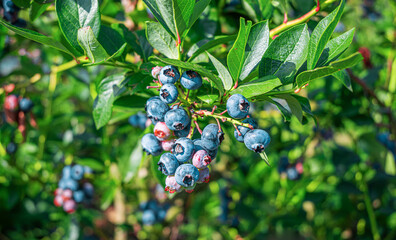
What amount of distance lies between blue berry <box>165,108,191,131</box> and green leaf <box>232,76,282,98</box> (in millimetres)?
123

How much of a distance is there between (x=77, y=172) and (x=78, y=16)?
1.10 metres

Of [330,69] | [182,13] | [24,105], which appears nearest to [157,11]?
[182,13]

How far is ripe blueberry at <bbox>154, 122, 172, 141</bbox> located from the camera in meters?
0.73

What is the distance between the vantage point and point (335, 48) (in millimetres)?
664

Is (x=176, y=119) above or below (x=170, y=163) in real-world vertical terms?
above

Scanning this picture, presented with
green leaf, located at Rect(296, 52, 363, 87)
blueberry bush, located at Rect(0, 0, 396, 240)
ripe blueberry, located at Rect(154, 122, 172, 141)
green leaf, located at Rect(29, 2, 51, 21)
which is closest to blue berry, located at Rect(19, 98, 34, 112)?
blueberry bush, located at Rect(0, 0, 396, 240)

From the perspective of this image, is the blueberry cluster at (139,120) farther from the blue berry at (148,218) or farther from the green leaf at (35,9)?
the blue berry at (148,218)

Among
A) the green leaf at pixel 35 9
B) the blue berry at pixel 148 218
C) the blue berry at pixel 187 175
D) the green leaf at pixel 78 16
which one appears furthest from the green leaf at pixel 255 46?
the blue berry at pixel 148 218

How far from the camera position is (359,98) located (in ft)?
5.51

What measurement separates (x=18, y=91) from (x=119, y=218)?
1337 mm

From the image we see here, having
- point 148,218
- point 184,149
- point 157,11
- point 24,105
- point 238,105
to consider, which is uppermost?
point 157,11

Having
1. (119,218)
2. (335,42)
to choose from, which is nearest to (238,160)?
(119,218)

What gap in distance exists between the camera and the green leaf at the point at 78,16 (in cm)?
→ 72

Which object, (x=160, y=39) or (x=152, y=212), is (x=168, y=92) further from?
(x=152, y=212)
